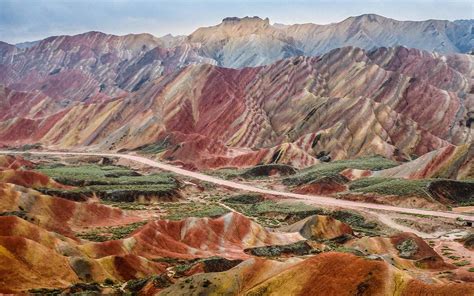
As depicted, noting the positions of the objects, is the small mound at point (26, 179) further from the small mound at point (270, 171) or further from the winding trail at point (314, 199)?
the small mound at point (270, 171)

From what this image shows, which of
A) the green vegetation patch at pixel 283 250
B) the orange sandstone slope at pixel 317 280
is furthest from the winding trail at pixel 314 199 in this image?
the orange sandstone slope at pixel 317 280

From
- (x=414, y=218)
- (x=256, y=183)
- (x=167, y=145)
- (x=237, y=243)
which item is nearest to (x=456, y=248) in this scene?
(x=414, y=218)

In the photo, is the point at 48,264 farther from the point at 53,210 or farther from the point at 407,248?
the point at 407,248

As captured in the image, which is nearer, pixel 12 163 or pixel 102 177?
pixel 102 177

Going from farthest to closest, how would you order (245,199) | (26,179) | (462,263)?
(245,199)
(26,179)
(462,263)

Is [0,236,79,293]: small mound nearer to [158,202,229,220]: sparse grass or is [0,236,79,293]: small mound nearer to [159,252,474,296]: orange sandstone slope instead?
[159,252,474,296]: orange sandstone slope

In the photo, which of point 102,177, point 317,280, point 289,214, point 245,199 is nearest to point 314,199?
point 245,199

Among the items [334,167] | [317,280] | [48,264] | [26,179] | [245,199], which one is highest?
[317,280]

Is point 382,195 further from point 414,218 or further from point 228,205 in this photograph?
point 228,205
